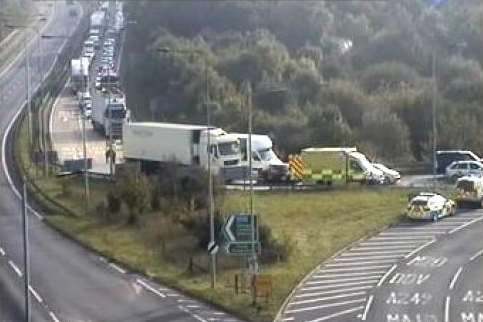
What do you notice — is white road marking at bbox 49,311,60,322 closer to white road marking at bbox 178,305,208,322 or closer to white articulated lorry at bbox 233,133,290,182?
white road marking at bbox 178,305,208,322

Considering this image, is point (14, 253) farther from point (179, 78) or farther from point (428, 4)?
point (428, 4)

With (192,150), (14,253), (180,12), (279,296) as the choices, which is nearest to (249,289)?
(279,296)

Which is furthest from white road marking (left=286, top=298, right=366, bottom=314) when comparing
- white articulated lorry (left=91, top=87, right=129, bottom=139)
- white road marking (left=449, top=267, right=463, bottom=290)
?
white articulated lorry (left=91, top=87, right=129, bottom=139)

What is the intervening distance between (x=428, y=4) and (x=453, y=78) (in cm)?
2196

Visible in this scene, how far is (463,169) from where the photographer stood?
1692 inches

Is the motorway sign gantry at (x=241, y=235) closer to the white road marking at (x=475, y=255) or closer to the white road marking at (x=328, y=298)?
the white road marking at (x=328, y=298)

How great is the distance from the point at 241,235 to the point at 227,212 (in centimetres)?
657

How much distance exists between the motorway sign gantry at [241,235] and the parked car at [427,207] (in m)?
9.73

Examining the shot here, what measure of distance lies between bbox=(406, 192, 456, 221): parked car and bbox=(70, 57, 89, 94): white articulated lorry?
33.6 meters

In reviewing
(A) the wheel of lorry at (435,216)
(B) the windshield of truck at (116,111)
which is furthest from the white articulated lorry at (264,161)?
(B) the windshield of truck at (116,111)

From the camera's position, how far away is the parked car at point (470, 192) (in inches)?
1471

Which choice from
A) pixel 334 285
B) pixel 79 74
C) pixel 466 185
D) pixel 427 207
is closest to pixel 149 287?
pixel 334 285

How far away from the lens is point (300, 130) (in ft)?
183

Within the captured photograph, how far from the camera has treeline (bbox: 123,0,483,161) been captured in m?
55.0
